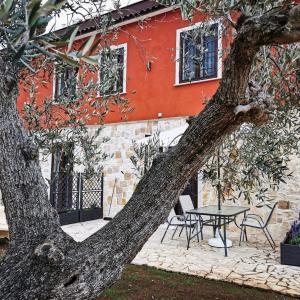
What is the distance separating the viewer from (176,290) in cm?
492

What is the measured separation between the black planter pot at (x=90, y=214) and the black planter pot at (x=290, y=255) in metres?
6.65

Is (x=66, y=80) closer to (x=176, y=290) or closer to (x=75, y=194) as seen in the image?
(x=176, y=290)

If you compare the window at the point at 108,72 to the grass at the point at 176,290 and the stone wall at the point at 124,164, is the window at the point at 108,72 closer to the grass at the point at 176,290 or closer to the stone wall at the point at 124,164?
the grass at the point at 176,290

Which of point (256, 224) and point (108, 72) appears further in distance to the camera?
point (256, 224)

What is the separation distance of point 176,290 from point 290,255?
259cm

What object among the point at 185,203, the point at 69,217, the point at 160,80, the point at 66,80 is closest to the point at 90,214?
the point at 69,217

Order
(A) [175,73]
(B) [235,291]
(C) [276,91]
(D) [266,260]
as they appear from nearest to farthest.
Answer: (C) [276,91]
(B) [235,291]
(D) [266,260]
(A) [175,73]

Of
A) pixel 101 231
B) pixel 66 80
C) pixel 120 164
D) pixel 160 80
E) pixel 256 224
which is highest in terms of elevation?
pixel 160 80

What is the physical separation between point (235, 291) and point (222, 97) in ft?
12.1

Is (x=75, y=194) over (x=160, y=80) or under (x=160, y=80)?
under

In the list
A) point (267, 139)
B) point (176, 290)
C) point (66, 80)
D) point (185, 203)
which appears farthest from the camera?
point (185, 203)

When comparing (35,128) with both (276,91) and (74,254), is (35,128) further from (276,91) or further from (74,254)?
(276,91)

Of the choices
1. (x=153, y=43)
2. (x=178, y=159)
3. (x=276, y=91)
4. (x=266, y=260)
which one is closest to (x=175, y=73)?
(x=153, y=43)

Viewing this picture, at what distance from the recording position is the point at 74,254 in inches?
89.7
